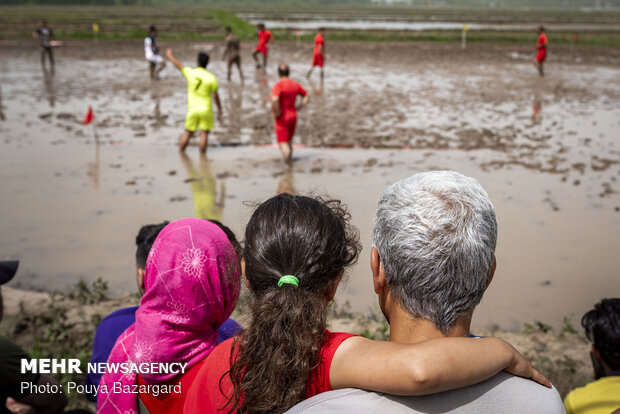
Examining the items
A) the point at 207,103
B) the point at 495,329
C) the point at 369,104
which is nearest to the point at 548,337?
the point at 495,329

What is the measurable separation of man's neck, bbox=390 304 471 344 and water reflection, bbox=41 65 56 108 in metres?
14.4

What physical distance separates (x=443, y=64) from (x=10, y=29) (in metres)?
28.9

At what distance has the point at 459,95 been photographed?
50.9 ft

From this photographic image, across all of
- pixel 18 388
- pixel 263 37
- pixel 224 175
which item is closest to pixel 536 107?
pixel 224 175

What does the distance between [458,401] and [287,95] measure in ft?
24.8

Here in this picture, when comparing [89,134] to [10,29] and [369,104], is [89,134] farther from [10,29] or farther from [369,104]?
[10,29]

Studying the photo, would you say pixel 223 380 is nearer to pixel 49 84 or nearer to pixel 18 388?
pixel 18 388

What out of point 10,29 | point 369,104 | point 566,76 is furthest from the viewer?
point 10,29

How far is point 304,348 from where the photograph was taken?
1.42m

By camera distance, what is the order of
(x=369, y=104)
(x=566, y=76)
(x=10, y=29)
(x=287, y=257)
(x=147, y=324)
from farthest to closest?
(x=10, y=29), (x=566, y=76), (x=369, y=104), (x=147, y=324), (x=287, y=257)

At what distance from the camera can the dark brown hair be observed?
143cm

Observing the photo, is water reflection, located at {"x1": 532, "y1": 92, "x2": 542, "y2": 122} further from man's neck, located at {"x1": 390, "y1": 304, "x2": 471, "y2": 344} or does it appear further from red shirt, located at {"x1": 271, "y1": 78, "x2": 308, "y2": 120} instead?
man's neck, located at {"x1": 390, "y1": 304, "x2": 471, "y2": 344}

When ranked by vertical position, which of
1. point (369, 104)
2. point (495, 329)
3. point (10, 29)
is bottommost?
point (495, 329)

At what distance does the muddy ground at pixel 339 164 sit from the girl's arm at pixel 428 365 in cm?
54
